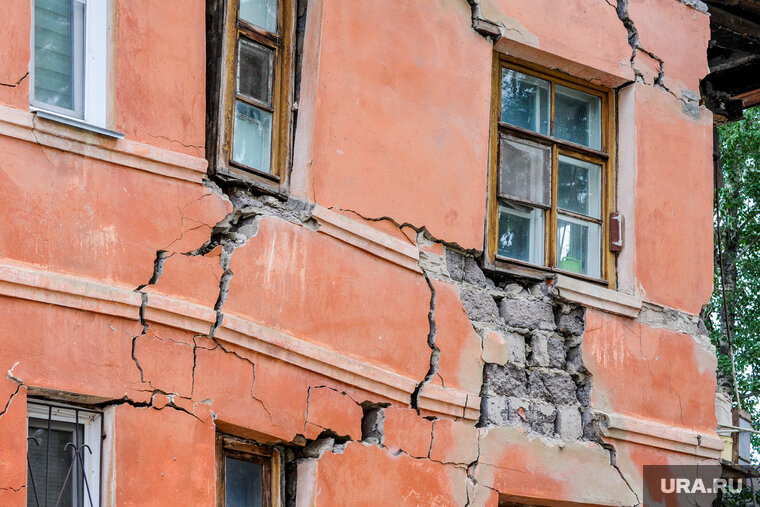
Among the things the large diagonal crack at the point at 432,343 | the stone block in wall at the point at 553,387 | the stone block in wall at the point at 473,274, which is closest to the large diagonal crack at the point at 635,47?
the stone block in wall at the point at 473,274

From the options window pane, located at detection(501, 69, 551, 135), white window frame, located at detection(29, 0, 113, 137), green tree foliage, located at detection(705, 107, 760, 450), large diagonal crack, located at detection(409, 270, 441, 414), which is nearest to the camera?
white window frame, located at detection(29, 0, 113, 137)

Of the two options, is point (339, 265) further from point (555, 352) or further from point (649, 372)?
point (649, 372)

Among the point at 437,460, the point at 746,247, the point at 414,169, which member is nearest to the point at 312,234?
the point at 414,169

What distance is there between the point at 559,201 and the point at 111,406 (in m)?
3.81

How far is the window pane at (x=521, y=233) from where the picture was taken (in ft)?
26.8

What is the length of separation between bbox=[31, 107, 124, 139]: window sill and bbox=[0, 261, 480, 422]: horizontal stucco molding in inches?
27.3

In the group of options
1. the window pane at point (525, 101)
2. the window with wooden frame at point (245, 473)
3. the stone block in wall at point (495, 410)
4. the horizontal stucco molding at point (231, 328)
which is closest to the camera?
the horizontal stucco molding at point (231, 328)

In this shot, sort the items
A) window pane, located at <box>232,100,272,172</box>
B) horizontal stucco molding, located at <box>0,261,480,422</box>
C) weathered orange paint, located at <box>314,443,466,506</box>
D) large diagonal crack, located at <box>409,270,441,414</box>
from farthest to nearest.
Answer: large diagonal crack, located at <box>409,270,441,414</box>, window pane, located at <box>232,100,272,172</box>, weathered orange paint, located at <box>314,443,466,506</box>, horizontal stucco molding, located at <box>0,261,480,422</box>

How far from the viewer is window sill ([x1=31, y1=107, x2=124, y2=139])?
5660 millimetres

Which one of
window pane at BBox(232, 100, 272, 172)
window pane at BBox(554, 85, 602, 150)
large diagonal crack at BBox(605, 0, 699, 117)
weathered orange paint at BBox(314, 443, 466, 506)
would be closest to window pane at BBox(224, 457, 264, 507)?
weathered orange paint at BBox(314, 443, 466, 506)

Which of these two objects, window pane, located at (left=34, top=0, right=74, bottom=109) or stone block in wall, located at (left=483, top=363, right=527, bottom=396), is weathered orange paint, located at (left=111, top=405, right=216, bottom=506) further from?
stone block in wall, located at (left=483, top=363, right=527, bottom=396)

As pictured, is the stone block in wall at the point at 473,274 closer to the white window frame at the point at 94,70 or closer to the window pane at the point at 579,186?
the window pane at the point at 579,186

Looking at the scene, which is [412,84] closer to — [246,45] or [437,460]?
[246,45]

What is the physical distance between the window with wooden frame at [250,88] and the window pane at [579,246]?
2330 millimetres
